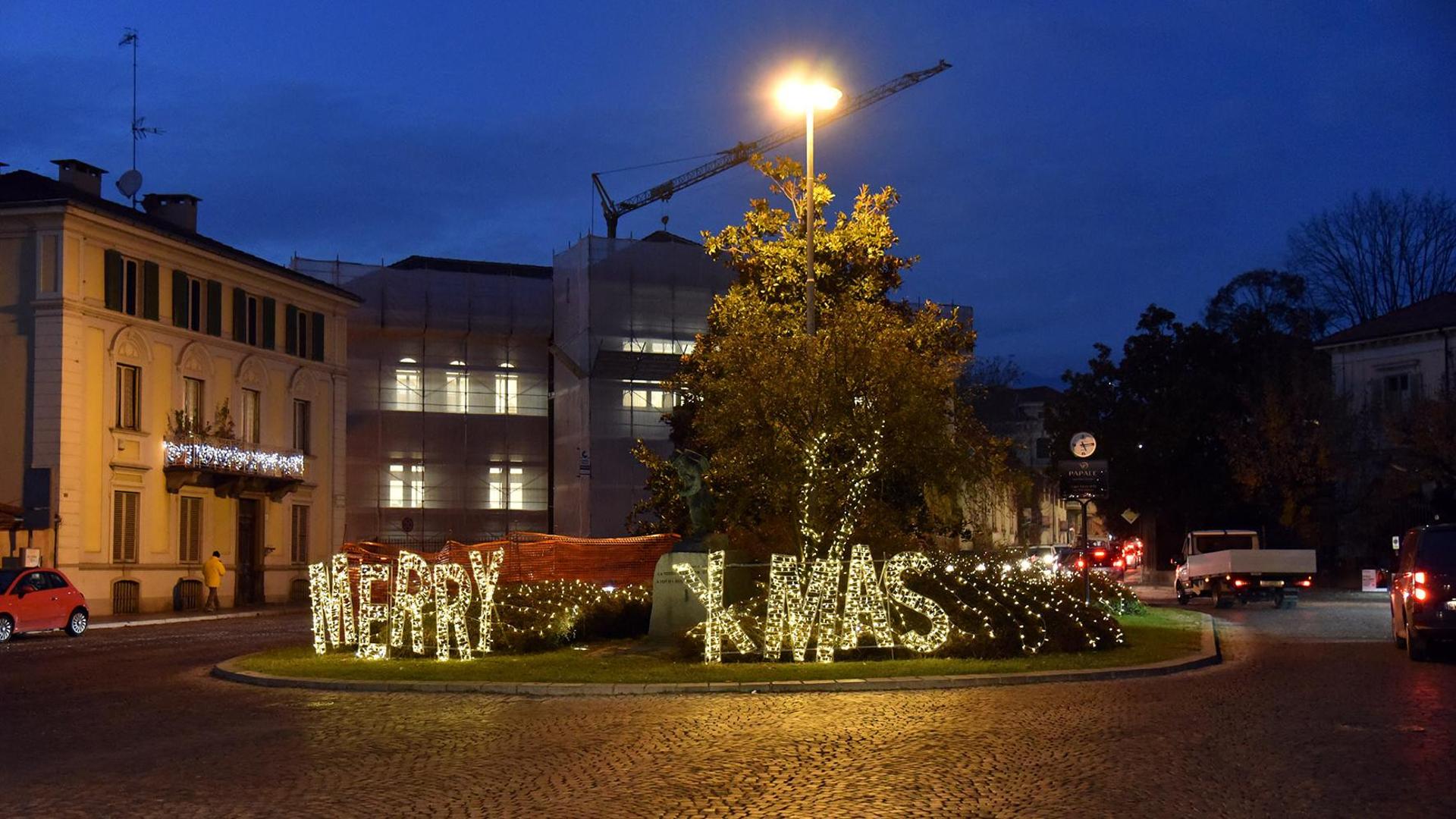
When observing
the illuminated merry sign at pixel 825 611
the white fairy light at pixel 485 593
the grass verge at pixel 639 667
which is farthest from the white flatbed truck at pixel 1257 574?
the white fairy light at pixel 485 593

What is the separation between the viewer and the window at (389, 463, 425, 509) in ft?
200

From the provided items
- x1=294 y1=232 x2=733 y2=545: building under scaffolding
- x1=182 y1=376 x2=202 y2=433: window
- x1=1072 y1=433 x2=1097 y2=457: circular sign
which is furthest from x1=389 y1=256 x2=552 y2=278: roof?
x1=1072 y1=433 x2=1097 y2=457: circular sign

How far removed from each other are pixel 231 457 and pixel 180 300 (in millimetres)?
4760

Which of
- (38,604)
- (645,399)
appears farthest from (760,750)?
(645,399)

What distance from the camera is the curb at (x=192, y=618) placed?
116 ft

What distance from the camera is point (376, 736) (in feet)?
43.3

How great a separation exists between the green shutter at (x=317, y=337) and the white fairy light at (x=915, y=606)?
32.9 m

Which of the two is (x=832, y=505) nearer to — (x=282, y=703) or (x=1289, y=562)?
(x=282, y=703)

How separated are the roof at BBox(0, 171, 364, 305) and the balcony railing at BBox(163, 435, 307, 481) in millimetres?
5372

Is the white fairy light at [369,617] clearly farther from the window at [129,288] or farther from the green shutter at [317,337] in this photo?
the green shutter at [317,337]

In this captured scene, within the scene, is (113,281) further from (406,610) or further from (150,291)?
(406,610)

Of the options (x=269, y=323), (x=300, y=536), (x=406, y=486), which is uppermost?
(x=269, y=323)

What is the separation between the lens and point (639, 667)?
1941 cm

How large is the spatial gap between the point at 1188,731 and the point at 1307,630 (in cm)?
1577
